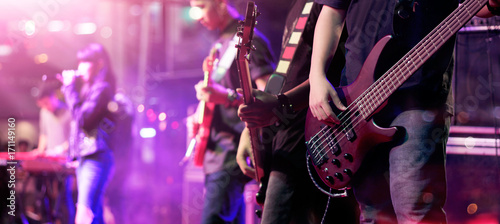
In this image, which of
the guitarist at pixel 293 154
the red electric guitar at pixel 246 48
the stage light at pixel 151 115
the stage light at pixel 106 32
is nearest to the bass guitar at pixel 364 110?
the guitarist at pixel 293 154

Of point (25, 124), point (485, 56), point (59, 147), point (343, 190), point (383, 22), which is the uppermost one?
point (383, 22)

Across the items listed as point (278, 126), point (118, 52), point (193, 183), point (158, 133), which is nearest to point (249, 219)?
point (193, 183)

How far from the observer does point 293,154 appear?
2.25 metres

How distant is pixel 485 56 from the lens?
298 cm

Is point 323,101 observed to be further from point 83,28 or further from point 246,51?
point 83,28

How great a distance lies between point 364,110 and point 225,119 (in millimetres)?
1758

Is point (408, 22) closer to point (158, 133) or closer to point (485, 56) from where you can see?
point (485, 56)

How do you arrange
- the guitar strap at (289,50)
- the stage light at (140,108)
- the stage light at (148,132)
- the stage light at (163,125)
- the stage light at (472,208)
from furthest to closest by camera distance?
the stage light at (140,108) < the stage light at (148,132) < the stage light at (163,125) < the stage light at (472,208) < the guitar strap at (289,50)

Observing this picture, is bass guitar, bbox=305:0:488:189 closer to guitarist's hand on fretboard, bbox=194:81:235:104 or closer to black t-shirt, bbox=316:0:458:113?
black t-shirt, bbox=316:0:458:113

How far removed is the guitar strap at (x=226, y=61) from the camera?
338 centimetres

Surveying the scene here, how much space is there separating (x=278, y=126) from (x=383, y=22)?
834mm

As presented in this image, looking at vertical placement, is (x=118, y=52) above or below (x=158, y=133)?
above

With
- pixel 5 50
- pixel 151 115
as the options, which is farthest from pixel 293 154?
pixel 5 50

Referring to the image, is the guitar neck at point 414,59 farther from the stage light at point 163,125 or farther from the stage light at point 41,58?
the stage light at point 41,58
